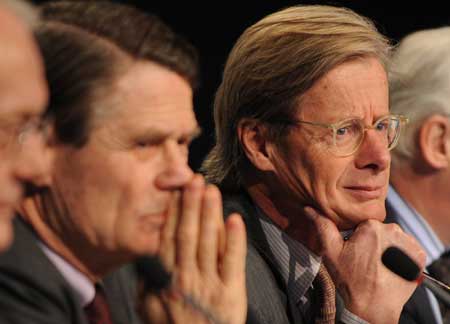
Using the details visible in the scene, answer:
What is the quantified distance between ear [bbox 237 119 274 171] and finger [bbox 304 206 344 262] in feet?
0.67

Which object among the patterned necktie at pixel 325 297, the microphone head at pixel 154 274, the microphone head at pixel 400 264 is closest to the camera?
the microphone head at pixel 154 274

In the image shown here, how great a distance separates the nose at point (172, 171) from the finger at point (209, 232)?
7cm

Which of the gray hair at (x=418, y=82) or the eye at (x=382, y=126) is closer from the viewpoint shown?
the eye at (x=382, y=126)

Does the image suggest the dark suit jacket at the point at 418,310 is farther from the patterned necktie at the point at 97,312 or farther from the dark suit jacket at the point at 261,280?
the patterned necktie at the point at 97,312

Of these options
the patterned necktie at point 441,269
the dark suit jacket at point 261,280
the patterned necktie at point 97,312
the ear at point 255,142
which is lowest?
the patterned necktie at point 441,269

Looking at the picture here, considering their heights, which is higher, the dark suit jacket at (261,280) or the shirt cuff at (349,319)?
the dark suit jacket at (261,280)

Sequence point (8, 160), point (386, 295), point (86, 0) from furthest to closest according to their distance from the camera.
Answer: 1. point (386, 295)
2. point (86, 0)
3. point (8, 160)

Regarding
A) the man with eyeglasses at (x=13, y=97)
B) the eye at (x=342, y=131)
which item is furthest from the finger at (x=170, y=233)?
the eye at (x=342, y=131)

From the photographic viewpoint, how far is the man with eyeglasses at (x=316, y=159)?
2.59 m

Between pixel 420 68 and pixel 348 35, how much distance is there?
0.59m

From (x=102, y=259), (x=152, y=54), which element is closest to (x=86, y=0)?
(x=152, y=54)

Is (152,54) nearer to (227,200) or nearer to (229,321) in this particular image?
(229,321)

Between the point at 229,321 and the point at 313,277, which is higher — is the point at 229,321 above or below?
above

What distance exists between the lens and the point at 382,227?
2.65m
